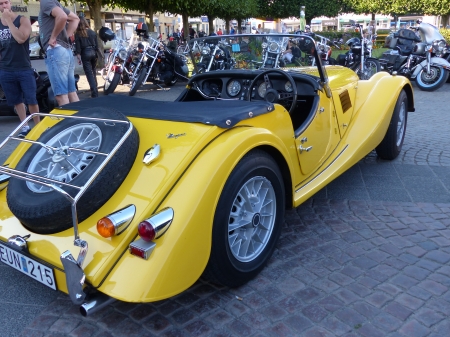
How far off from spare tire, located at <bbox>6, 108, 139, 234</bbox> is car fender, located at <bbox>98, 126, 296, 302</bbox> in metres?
0.32

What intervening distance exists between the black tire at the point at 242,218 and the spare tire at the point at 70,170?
57cm

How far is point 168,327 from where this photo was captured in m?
2.15

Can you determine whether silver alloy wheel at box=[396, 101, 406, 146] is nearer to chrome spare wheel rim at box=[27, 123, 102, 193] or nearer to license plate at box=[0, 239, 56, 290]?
chrome spare wheel rim at box=[27, 123, 102, 193]

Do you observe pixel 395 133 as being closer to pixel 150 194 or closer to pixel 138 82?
pixel 150 194

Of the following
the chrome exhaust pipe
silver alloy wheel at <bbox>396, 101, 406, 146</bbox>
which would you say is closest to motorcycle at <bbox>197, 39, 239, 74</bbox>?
silver alloy wheel at <bbox>396, 101, 406, 146</bbox>

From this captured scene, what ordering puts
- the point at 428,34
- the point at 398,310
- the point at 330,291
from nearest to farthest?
the point at 398,310
the point at 330,291
the point at 428,34

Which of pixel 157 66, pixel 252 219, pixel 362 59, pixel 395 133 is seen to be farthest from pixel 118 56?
pixel 252 219

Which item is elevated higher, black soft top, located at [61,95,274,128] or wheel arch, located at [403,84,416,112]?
black soft top, located at [61,95,274,128]

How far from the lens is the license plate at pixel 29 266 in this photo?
6.70 ft

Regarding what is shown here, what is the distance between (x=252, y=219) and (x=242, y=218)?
0.23 feet

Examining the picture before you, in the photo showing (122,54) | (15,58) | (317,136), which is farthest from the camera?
(122,54)

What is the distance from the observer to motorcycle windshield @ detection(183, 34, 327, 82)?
3592 mm

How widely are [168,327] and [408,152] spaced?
13.3 ft

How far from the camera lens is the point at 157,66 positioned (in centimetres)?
1065
